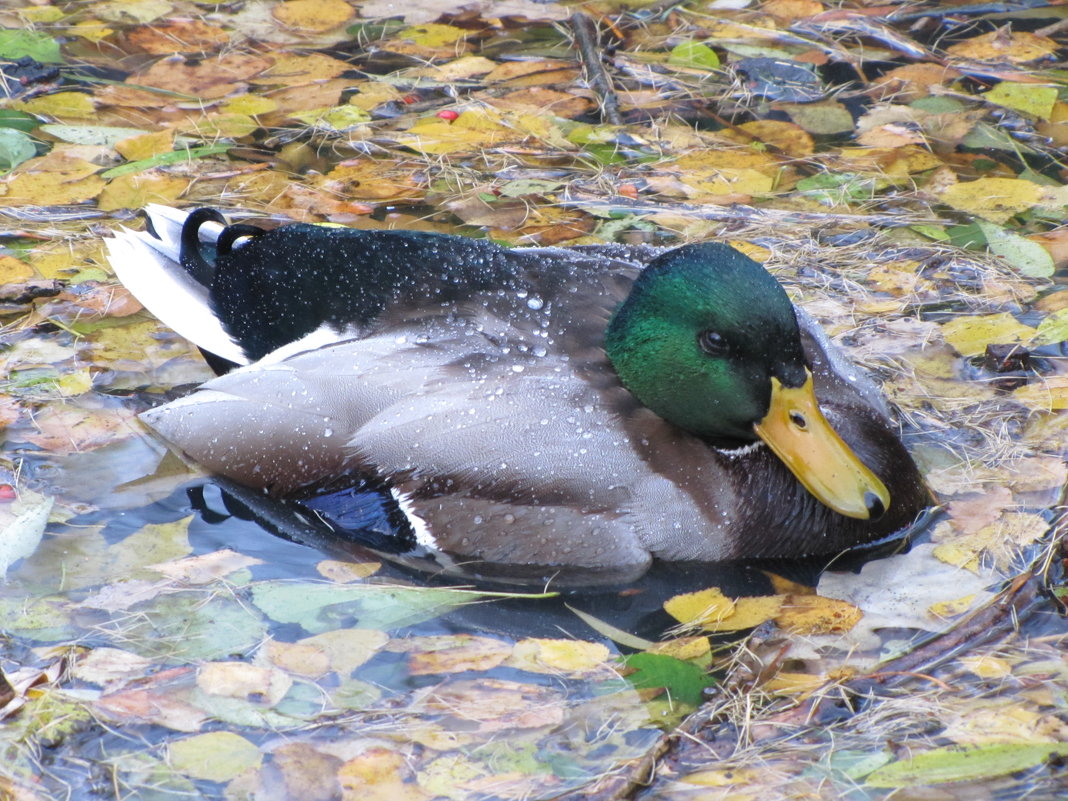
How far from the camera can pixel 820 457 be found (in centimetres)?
433

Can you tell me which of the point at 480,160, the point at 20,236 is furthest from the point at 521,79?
the point at 20,236

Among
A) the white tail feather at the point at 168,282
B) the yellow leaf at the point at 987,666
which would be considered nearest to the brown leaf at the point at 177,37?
the white tail feather at the point at 168,282

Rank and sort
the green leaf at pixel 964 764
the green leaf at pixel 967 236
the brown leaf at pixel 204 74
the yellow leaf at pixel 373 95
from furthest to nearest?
the brown leaf at pixel 204 74 → the yellow leaf at pixel 373 95 → the green leaf at pixel 967 236 → the green leaf at pixel 964 764

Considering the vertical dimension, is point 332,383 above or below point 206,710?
above

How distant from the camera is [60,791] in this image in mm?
3518

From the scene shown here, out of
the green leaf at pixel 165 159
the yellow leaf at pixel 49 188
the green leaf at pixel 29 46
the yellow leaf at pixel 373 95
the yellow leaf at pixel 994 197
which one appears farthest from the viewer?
the green leaf at pixel 29 46

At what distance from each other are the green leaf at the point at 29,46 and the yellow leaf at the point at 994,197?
4681 mm

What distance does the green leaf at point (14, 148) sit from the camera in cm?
669

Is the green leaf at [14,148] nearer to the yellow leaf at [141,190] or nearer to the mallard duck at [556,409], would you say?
the yellow leaf at [141,190]

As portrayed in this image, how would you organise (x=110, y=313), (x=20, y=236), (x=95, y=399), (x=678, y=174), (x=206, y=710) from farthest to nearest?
(x=678, y=174)
(x=20, y=236)
(x=110, y=313)
(x=95, y=399)
(x=206, y=710)

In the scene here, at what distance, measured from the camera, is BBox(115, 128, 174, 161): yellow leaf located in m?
6.78

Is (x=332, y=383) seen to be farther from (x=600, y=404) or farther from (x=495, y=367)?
(x=600, y=404)

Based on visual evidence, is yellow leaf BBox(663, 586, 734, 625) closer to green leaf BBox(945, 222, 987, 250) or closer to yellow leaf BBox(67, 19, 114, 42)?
green leaf BBox(945, 222, 987, 250)

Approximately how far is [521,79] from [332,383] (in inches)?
136
